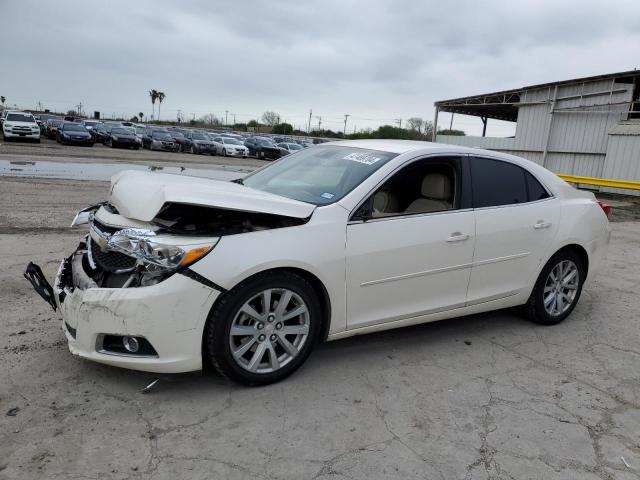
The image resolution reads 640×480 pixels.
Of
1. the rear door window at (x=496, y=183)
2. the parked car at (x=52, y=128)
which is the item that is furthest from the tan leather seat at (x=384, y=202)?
the parked car at (x=52, y=128)

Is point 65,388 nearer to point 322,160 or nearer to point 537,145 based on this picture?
point 322,160

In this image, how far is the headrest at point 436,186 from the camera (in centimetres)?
425

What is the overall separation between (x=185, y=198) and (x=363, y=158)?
62.0 inches

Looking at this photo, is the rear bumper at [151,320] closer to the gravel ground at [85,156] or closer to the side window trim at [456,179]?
the side window trim at [456,179]

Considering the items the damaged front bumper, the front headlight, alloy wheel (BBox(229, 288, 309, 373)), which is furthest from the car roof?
the damaged front bumper

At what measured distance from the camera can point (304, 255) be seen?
10.9 ft

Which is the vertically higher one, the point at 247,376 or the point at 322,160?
the point at 322,160

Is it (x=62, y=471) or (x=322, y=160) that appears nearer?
(x=62, y=471)

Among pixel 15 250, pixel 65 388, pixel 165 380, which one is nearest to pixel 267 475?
pixel 165 380

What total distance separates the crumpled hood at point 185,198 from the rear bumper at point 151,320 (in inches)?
19.1

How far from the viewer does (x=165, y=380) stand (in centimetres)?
342

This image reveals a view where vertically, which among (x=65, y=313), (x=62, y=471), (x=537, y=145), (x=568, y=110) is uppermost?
(x=568, y=110)

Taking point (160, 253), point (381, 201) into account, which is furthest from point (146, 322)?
point (381, 201)

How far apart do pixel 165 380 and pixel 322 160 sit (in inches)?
85.1
